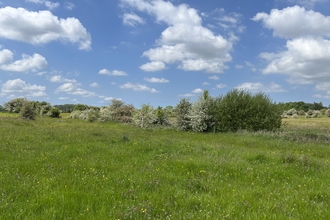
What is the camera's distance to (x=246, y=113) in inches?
1122

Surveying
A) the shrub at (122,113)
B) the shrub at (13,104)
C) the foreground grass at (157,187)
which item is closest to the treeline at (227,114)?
the shrub at (122,113)

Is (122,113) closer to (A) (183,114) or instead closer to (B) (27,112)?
(B) (27,112)

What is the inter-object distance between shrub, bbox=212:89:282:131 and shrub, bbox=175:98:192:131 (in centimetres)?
337

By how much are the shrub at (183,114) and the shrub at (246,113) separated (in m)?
3.37

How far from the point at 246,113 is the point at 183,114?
756cm

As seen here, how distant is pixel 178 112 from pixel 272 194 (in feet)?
82.2

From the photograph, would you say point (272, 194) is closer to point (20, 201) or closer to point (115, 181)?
point (115, 181)

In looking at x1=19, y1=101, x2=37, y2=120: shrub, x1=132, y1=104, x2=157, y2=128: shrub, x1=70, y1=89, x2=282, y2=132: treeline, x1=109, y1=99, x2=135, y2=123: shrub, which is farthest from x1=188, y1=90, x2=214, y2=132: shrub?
x1=19, y1=101, x2=37, y2=120: shrub

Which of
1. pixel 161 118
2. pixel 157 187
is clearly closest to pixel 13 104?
pixel 161 118

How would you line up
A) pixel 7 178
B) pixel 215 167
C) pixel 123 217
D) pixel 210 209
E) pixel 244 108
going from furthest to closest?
pixel 244 108 < pixel 215 167 < pixel 7 178 < pixel 210 209 < pixel 123 217

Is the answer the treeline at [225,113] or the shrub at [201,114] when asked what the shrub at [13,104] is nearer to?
the treeline at [225,113]

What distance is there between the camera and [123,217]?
4602mm

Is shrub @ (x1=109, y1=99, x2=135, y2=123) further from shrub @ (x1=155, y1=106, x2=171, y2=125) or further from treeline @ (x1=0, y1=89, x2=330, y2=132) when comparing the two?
treeline @ (x1=0, y1=89, x2=330, y2=132)

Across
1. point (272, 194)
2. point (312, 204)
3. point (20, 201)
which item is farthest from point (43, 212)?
point (312, 204)
